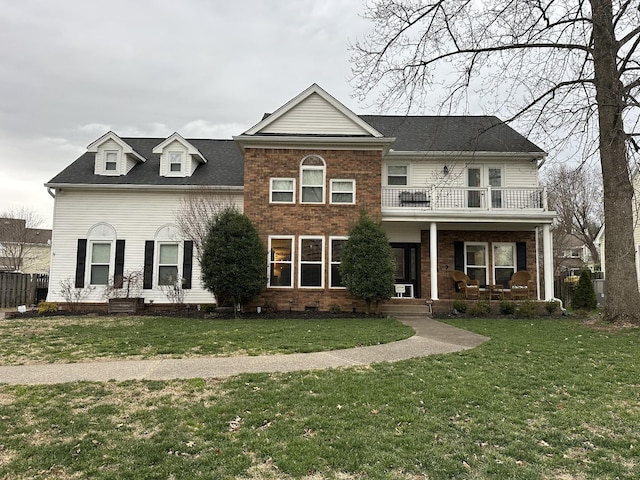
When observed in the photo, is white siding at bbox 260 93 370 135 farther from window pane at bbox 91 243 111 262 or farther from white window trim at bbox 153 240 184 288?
window pane at bbox 91 243 111 262

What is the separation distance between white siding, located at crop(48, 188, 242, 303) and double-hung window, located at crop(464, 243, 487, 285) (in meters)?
9.21

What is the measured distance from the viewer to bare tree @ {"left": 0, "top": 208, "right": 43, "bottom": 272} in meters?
35.0

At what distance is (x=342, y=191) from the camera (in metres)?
15.4

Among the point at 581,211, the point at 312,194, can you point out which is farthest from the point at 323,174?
the point at 581,211

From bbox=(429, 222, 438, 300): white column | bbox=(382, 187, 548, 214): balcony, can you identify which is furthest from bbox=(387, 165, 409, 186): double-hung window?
bbox=(429, 222, 438, 300): white column

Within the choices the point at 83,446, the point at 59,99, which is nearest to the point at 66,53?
the point at 59,99

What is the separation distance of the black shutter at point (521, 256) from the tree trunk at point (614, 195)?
5.09 metres

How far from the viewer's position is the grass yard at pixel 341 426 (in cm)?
338

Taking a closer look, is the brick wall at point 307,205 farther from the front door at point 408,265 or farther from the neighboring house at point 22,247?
the neighboring house at point 22,247

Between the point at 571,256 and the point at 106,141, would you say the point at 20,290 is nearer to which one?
the point at 106,141

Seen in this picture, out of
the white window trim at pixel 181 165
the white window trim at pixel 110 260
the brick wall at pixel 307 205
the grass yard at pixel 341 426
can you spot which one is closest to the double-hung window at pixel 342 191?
the brick wall at pixel 307 205

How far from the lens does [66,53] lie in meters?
14.9

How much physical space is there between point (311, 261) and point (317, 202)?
83.9 inches

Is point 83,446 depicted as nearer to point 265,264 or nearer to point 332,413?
point 332,413
